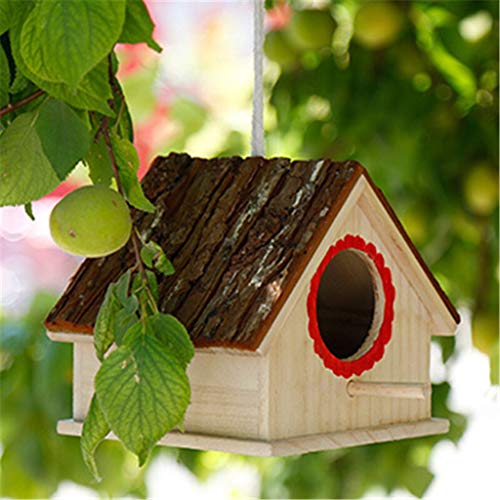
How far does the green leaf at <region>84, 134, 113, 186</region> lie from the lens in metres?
0.59

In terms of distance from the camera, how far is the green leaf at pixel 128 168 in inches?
22.0

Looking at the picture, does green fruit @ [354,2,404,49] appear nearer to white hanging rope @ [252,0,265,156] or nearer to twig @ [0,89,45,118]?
white hanging rope @ [252,0,265,156]

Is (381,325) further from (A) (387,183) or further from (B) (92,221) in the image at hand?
(A) (387,183)

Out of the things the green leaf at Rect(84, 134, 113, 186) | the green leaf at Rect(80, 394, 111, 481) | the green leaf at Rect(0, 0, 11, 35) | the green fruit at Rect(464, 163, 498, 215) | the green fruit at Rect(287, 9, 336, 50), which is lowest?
the green leaf at Rect(80, 394, 111, 481)

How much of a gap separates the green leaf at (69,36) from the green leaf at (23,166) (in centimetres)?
6

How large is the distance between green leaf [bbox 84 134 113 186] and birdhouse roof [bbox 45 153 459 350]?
0.09 meters

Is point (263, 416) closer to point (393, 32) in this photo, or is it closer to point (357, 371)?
point (357, 371)

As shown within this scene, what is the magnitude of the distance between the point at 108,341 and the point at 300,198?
0.16m

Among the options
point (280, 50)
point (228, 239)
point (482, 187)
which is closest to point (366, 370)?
point (228, 239)

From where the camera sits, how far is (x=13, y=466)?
1.29 metres

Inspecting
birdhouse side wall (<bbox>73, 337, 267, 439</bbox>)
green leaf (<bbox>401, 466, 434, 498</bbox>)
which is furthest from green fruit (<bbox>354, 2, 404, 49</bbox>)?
birdhouse side wall (<bbox>73, 337, 267, 439</bbox>)

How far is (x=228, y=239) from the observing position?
0.66m

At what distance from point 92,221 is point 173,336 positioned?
69 mm

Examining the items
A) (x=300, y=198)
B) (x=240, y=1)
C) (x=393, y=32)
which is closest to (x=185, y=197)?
(x=300, y=198)
